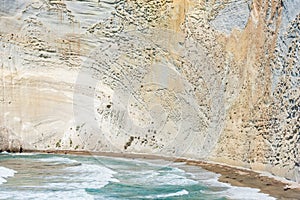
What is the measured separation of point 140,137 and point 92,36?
2950mm

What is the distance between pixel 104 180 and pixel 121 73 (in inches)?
174

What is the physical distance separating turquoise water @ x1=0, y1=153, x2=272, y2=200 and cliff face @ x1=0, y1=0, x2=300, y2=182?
2.98 ft

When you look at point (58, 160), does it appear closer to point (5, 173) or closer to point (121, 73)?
point (5, 173)

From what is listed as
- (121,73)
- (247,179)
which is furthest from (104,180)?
(121,73)

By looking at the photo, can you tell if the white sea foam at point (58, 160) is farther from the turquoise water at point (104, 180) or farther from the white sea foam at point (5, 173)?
the white sea foam at point (5, 173)

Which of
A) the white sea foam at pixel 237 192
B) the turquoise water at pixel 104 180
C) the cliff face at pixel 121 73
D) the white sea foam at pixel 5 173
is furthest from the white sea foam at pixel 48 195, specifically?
the cliff face at pixel 121 73

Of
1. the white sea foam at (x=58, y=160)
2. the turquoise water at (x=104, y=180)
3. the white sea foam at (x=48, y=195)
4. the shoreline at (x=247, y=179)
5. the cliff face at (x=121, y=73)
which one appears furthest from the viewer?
the cliff face at (x=121, y=73)

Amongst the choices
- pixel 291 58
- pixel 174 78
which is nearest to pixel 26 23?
pixel 174 78

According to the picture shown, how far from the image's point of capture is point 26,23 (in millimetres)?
14133

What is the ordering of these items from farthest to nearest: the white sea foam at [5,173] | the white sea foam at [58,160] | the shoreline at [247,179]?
the white sea foam at [58,160] → the white sea foam at [5,173] → the shoreline at [247,179]

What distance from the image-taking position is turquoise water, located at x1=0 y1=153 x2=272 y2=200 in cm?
858

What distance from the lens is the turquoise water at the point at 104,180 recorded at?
28.1ft

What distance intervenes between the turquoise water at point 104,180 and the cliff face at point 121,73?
907 mm

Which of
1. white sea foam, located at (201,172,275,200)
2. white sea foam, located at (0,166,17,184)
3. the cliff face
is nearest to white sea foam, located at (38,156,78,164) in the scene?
the cliff face
